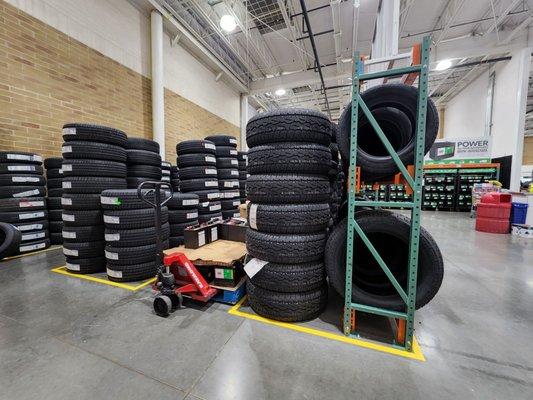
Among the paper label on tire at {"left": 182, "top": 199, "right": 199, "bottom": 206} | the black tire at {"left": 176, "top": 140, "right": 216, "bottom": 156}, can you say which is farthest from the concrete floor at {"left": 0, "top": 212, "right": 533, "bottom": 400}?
the black tire at {"left": 176, "top": 140, "right": 216, "bottom": 156}

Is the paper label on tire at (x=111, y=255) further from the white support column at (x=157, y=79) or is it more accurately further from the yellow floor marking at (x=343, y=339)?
the white support column at (x=157, y=79)

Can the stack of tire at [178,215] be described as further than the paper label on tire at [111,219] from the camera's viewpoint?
Yes

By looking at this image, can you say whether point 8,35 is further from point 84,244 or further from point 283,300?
point 283,300

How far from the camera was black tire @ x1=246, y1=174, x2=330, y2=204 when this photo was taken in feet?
6.11

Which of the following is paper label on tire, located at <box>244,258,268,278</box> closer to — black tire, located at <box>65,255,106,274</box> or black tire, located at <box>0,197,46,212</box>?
black tire, located at <box>65,255,106,274</box>

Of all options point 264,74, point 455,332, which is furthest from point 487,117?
point 455,332

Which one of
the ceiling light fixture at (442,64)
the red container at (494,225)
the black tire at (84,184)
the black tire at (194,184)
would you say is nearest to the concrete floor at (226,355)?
the black tire at (84,184)

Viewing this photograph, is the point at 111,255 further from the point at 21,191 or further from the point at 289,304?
the point at 21,191

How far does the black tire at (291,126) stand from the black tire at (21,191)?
437cm

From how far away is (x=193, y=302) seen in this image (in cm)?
227

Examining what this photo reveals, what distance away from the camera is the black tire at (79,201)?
9.37ft

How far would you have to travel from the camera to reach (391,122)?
1939 mm

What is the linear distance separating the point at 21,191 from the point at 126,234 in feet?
8.83

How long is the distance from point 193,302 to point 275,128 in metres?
1.88
